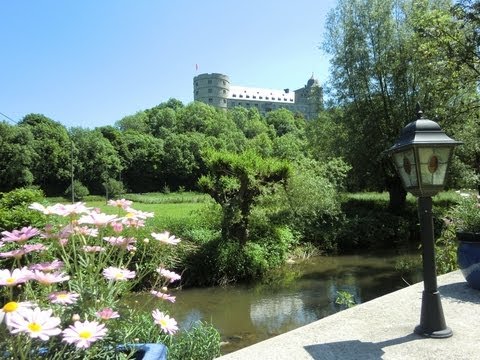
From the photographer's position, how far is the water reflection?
951 centimetres

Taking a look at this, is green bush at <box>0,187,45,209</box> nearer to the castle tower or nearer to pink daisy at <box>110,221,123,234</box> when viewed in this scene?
pink daisy at <box>110,221,123,234</box>

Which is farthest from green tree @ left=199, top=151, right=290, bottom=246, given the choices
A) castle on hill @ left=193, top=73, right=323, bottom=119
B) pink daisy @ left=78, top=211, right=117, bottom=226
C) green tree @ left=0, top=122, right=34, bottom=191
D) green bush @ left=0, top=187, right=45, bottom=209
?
castle on hill @ left=193, top=73, right=323, bottom=119

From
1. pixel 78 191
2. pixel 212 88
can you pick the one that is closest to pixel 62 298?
pixel 78 191

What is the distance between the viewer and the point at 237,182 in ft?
48.5

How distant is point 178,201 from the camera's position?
4669 centimetres

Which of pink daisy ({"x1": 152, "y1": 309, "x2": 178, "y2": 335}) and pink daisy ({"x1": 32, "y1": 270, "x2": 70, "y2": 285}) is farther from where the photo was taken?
pink daisy ({"x1": 152, "y1": 309, "x2": 178, "y2": 335})

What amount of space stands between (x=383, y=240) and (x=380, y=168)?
353 cm

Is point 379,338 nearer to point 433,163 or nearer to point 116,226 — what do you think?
point 433,163

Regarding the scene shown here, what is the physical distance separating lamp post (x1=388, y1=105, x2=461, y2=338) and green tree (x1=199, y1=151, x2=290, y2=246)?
10.0 metres

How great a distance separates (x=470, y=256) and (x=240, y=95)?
144 m

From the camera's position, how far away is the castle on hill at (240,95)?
5453 inches

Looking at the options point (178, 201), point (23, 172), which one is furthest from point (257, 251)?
point (23, 172)

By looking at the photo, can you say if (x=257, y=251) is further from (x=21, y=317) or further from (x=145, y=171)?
(x=145, y=171)

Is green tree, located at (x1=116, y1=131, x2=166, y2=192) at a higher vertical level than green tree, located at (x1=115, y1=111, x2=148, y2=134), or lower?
lower
